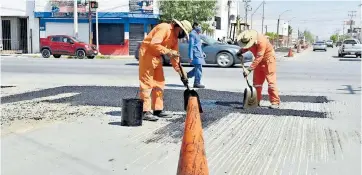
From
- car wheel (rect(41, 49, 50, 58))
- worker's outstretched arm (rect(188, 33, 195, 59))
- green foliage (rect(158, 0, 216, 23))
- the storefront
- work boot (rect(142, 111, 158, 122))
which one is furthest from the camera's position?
the storefront

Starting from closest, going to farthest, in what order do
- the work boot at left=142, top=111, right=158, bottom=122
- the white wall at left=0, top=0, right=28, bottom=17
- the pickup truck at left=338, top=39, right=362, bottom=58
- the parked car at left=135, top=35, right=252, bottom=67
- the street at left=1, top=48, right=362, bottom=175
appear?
the street at left=1, top=48, right=362, bottom=175, the work boot at left=142, top=111, right=158, bottom=122, the parked car at left=135, top=35, right=252, bottom=67, the pickup truck at left=338, top=39, right=362, bottom=58, the white wall at left=0, top=0, right=28, bottom=17

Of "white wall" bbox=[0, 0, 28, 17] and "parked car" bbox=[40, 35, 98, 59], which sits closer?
"parked car" bbox=[40, 35, 98, 59]

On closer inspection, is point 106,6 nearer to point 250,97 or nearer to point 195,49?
point 195,49

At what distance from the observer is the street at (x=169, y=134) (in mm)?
4984

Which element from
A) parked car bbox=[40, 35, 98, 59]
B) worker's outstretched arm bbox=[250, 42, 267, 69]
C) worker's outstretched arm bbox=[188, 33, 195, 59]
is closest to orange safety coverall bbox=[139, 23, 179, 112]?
worker's outstretched arm bbox=[250, 42, 267, 69]

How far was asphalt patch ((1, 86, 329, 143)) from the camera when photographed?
733 cm

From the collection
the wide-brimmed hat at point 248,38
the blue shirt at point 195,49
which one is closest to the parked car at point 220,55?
the blue shirt at point 195,49

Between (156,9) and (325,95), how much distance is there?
969 inches

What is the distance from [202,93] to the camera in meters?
10.7

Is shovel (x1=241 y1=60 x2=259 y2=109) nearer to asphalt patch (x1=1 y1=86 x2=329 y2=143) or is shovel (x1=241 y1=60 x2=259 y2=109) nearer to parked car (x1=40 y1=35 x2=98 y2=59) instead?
asphalt patch (x1=1 y1=86 x2=329 y2=143)

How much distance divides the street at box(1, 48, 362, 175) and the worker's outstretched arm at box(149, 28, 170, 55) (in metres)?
1.09

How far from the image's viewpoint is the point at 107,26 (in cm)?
3466

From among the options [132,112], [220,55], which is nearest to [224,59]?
[220,55]

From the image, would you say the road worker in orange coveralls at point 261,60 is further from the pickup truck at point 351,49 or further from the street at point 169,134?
the pickup truck at point 351,49
